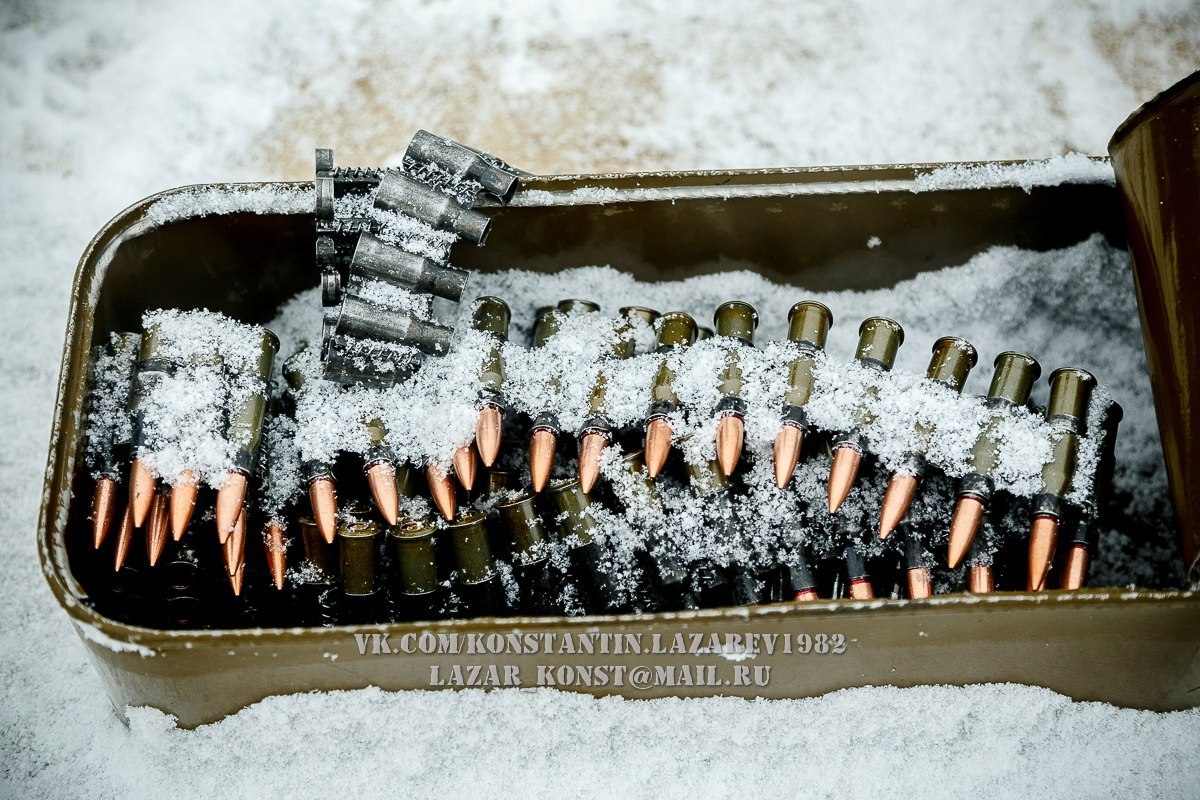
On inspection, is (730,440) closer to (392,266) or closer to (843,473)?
(843,473)

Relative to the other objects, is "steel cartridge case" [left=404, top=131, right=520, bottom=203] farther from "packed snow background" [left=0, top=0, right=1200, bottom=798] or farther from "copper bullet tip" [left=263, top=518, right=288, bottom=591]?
"packed snow background" [left=0, top=0, right=1200, bottom=798]

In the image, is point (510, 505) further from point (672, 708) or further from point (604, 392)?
point (672, 708)

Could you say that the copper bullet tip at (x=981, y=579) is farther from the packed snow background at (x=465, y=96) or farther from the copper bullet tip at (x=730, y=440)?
the packed snow background at (x=465, y=96)

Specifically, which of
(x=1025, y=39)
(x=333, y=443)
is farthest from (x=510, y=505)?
(x=1025, y=39)

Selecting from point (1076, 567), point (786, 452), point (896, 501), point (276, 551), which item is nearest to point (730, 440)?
point (786, 452)

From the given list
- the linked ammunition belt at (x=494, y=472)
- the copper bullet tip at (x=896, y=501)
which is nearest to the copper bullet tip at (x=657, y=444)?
the linked ammunition belt at (x=494, y=472)

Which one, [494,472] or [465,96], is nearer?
[494,472]
